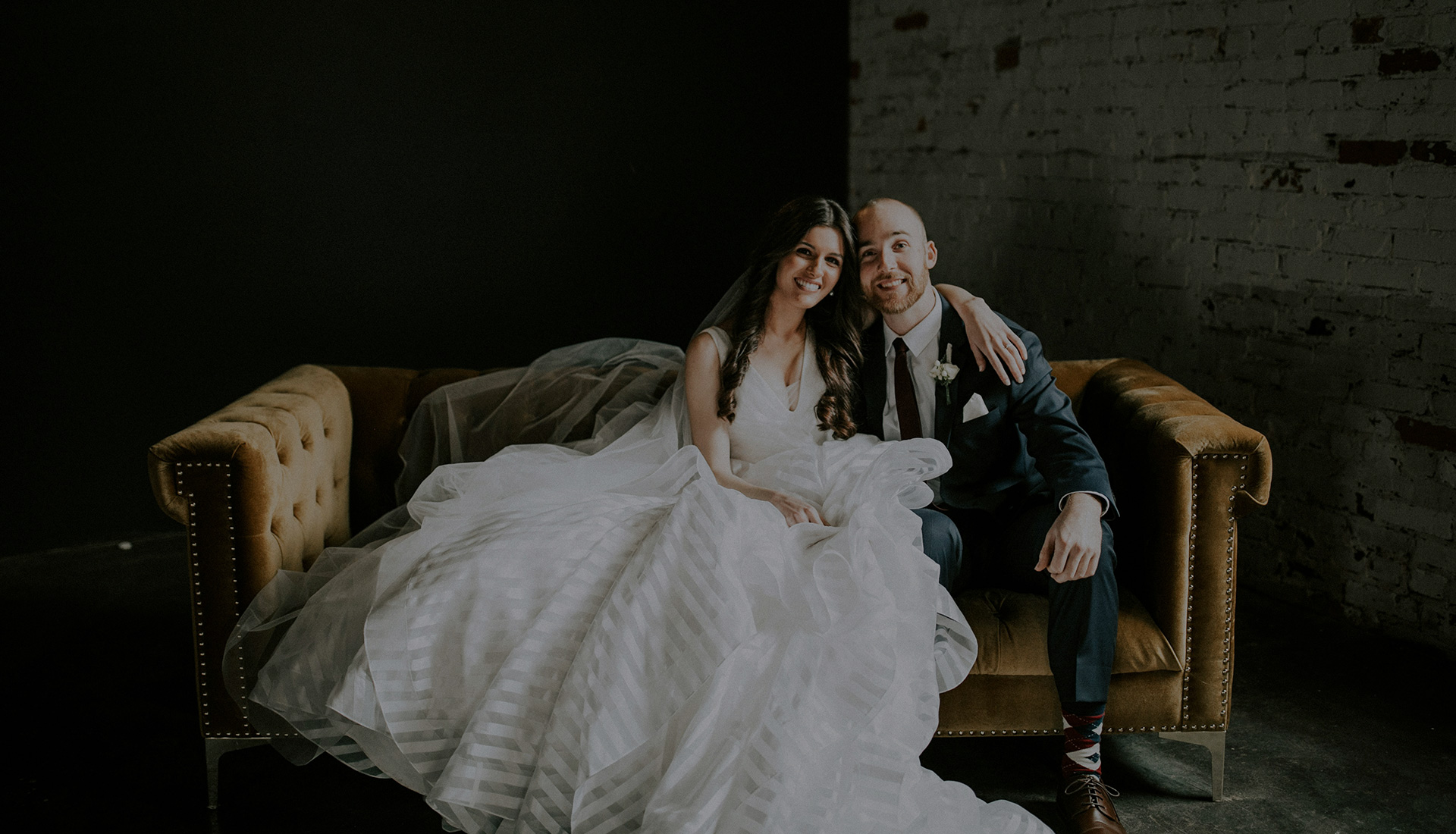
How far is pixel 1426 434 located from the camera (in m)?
2.84

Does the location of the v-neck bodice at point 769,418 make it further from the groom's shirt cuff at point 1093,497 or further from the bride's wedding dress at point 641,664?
the groom's shirt cuff at point 1093,497

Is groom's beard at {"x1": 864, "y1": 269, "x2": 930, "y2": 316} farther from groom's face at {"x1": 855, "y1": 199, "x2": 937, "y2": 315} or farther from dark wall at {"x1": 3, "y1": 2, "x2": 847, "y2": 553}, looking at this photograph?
dark wall at {"x1": 3, "y1": 2, "x2": 847, "y2": 553}

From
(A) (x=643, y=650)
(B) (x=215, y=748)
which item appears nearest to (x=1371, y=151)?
(A) (x=643, y=650)

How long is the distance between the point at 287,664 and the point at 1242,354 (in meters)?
2.83

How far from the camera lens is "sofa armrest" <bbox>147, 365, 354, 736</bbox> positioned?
209cm

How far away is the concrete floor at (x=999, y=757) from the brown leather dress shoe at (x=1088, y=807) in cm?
9

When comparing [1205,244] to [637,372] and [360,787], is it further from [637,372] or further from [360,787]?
[360,787]

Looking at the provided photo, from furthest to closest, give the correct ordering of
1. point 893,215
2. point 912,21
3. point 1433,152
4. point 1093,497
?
point 912,21 → point 1433,152 → point 893,215 → point 1093,497

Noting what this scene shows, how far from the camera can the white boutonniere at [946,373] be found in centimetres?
235

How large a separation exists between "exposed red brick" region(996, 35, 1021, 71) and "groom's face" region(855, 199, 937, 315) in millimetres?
1710

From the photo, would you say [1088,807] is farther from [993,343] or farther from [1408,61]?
[1408,61]

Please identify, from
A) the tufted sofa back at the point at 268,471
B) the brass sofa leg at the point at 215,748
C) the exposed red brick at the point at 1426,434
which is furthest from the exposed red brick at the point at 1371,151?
the brass sofa leg at the point at 215,748

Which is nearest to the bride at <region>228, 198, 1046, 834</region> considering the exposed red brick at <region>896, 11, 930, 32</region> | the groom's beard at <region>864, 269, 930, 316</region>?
the groom's beard at <region>864, 269, 930, 316</region>

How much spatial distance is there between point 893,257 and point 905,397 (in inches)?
12.9
